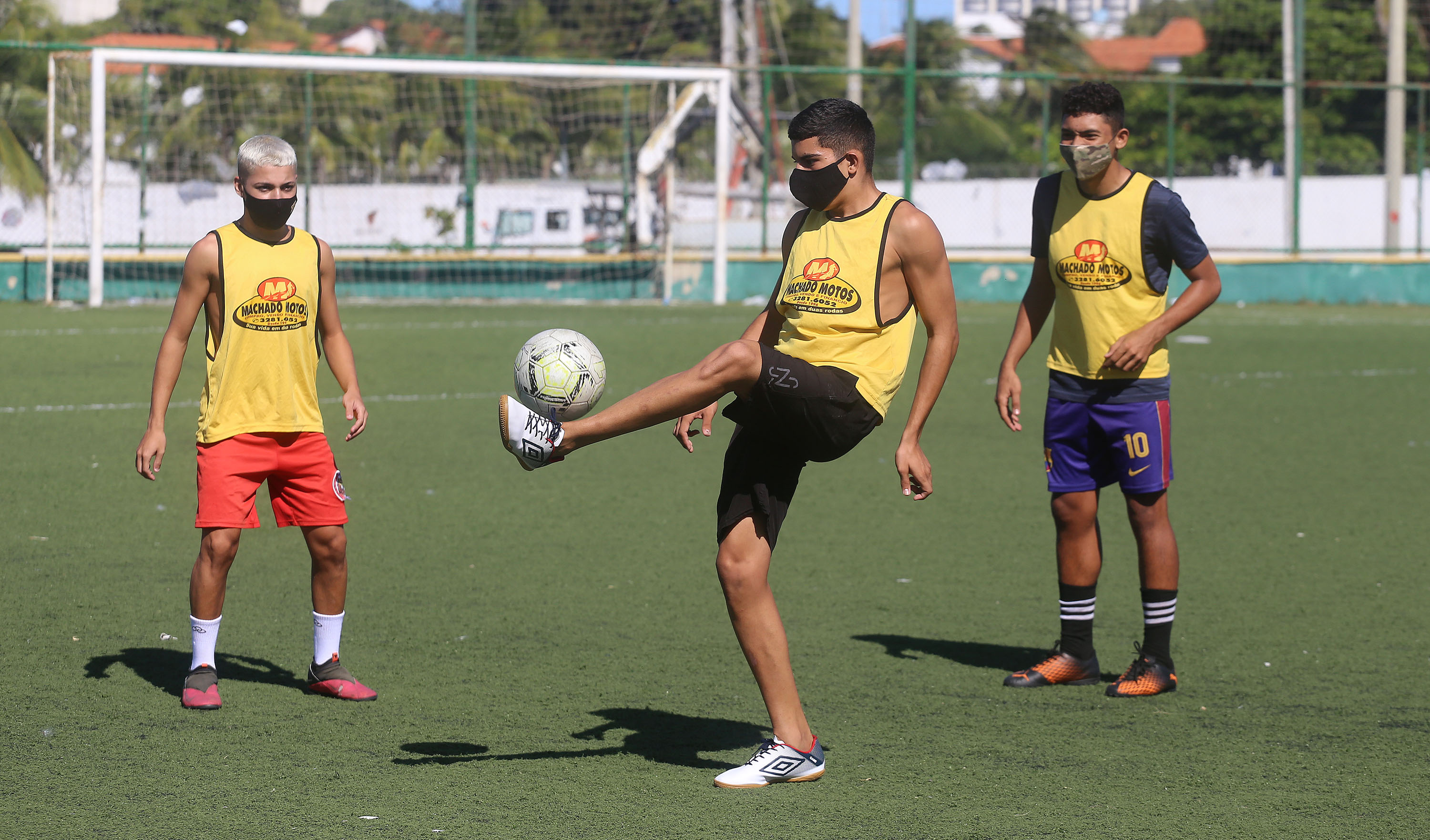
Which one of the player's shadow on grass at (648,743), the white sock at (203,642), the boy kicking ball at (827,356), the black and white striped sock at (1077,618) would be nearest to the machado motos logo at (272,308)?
the white sock at (203,642)

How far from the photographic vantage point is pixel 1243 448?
1028 cm

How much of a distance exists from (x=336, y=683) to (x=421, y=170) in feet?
89.1

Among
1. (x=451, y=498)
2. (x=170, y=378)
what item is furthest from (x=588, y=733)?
(x=451, y=498)

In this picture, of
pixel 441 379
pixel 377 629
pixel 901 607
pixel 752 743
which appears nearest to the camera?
pixel 752 743

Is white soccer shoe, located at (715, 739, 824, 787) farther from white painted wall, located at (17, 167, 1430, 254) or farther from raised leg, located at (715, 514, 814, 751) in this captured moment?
white painted wall, located at (17, 167, 1430, 254)

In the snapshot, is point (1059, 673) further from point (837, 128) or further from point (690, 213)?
point (690, 213)

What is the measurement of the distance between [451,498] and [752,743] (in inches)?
164

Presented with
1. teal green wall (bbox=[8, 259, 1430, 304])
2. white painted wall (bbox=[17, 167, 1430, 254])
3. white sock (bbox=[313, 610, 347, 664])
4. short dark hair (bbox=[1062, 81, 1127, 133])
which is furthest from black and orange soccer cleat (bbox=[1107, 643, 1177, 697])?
A: teal green wall (bbox=[8, 259, 1430, 304])

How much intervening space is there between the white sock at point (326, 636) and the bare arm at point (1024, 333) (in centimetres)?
237

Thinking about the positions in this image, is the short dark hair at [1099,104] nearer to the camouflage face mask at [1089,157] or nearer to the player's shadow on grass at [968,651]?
the camouflage face mask at [1089,157]

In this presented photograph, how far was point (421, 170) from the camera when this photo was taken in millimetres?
30891

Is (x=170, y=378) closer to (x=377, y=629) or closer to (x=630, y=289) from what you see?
(x=377, y=629)

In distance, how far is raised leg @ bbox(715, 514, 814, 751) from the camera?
13.4ft

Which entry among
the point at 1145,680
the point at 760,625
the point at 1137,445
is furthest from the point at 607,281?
the point at 760,625
